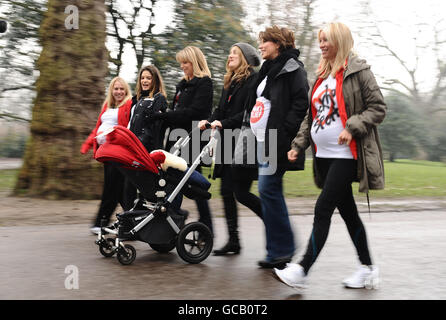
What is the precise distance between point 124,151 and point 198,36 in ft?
29.7

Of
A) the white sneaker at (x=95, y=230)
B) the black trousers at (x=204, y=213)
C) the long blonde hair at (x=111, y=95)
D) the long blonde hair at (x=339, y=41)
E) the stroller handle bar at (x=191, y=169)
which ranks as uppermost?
the long blonde hair at (x=339, y=41)

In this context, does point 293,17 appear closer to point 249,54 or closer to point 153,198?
point 249,54

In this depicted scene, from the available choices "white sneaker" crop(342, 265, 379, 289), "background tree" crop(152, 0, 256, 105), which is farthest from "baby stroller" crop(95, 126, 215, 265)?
"background tree" crop(152, 0, 256, 105)

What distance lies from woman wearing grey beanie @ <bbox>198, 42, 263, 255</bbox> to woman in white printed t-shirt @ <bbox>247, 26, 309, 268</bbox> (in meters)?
0.37

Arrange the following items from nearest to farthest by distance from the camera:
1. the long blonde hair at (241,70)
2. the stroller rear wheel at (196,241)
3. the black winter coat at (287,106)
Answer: the black winter coat at (287,106) < the stroller rear wheel at (196,241) < the long blonde hair at (241,70)

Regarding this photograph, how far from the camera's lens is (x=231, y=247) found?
18.7ft

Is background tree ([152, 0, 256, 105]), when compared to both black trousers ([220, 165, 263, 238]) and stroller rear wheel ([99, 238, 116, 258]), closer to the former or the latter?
black trousers ([220, 165, 263, 238])

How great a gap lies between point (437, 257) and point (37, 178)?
703 cm

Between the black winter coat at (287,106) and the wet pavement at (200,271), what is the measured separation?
33.6 inches

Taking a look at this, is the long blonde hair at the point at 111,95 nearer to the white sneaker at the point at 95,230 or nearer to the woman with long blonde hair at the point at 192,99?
the woman with long blonde hair at the point at 192,99

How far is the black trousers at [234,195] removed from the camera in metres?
5.37

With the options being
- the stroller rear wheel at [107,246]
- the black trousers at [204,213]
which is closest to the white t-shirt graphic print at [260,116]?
the black trousers at [204,213]

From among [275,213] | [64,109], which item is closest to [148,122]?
[275,213]
